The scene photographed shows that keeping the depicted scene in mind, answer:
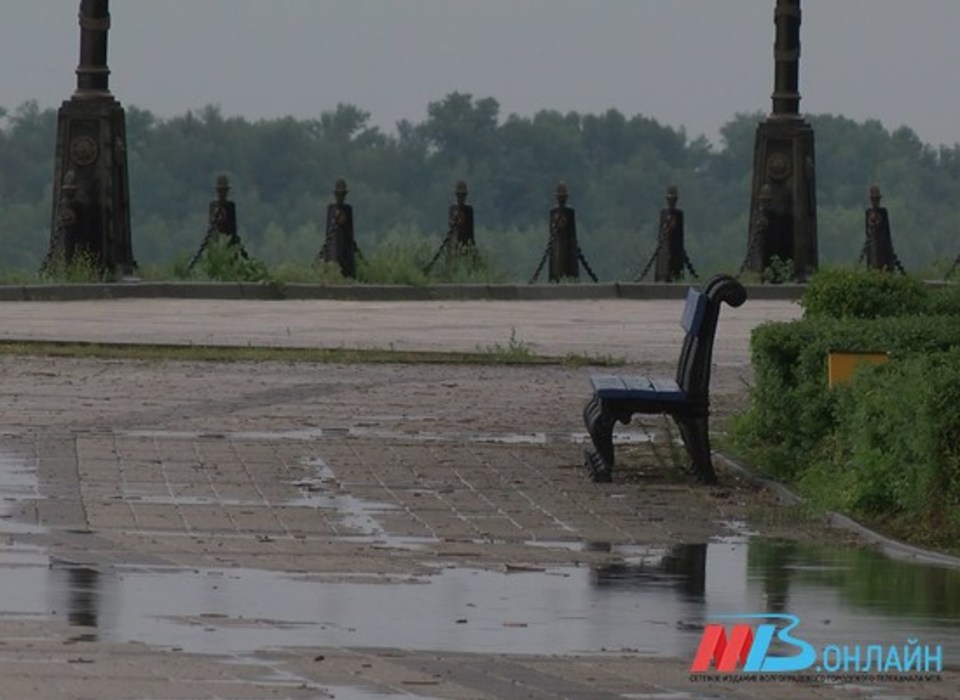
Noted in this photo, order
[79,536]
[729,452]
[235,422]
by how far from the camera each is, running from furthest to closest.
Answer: [235,422]
[729,452]
[79,536]

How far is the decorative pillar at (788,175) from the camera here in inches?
1549

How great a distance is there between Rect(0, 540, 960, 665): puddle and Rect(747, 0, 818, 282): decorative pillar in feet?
89.6

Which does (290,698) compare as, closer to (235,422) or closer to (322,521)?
(322,521)

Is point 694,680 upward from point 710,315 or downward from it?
downward

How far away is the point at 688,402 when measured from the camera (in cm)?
1535

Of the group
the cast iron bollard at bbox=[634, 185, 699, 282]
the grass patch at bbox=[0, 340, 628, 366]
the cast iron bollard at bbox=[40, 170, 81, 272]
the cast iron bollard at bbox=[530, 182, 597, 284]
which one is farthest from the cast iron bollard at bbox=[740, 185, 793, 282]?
the grass patch at bbox=[0, 340, 628, 366]

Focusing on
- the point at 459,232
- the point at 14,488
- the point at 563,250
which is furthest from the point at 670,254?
the point at 14,488

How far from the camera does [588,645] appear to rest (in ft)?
32.5

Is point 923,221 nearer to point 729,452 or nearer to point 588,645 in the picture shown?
point 729,452

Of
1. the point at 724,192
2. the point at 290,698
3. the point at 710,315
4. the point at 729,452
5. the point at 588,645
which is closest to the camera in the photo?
the point at 290,698

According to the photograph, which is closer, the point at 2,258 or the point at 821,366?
the point at 821,366

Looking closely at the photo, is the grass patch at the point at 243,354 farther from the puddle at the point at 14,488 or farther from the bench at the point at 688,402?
the bench at the point at 688,402

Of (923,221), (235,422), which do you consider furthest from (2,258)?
(235,422)

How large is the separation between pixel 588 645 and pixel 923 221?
9715 cm
